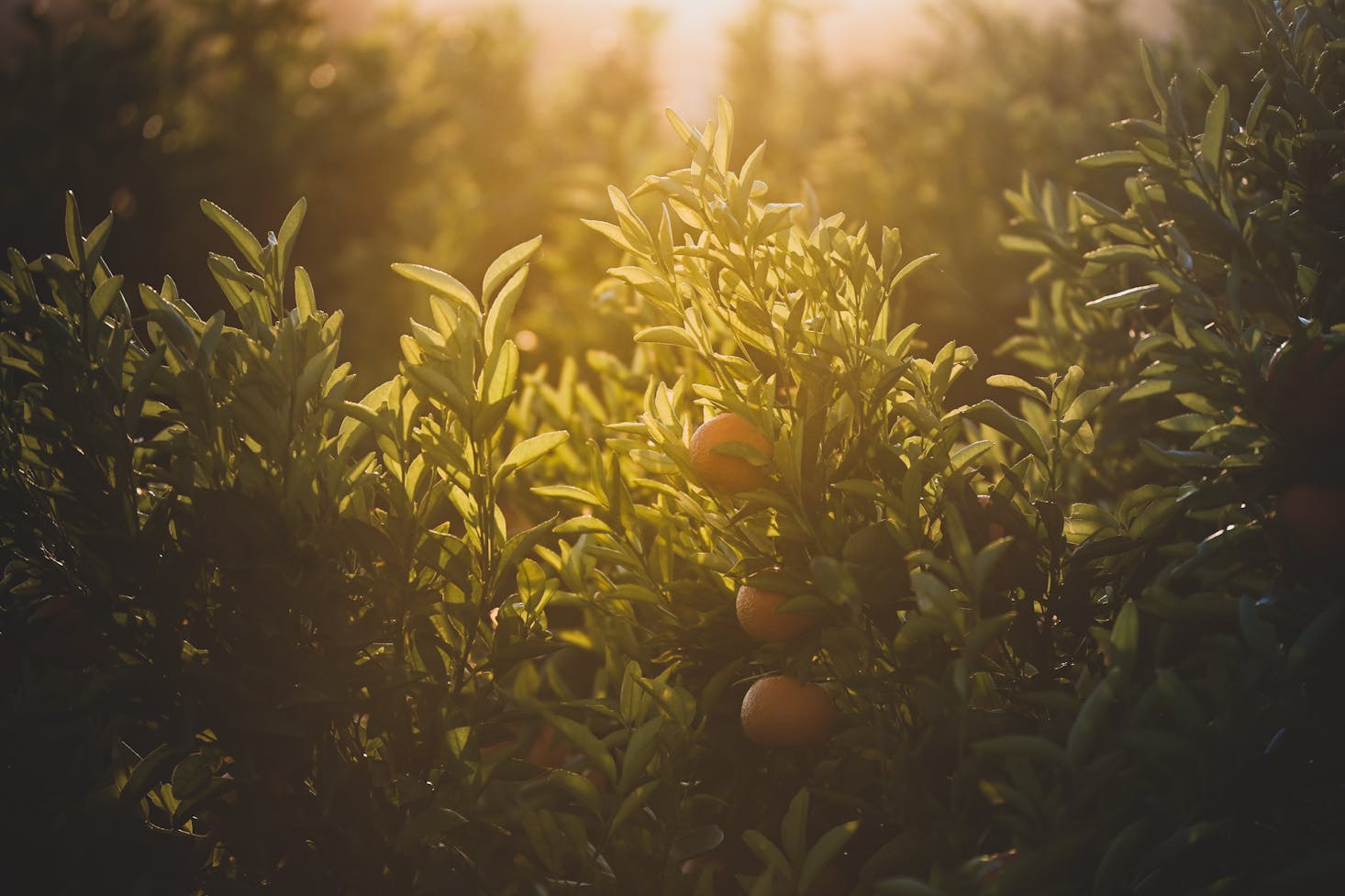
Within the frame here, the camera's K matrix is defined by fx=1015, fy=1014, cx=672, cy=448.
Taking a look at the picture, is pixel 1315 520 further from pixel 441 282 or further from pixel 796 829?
pixel 441 282

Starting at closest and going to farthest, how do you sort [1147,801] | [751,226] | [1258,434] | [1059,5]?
[1147,801]
[1258,434]
[751,226]
[1059,5]

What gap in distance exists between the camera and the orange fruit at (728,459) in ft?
3.59

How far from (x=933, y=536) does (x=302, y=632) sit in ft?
2.25

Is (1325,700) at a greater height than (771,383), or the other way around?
(771,383)

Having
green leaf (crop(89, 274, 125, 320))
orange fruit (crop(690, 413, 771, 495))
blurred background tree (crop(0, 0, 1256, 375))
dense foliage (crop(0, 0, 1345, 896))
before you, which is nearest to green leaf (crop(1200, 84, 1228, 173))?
dense foliage (crop(0, 0, 1345, 896))

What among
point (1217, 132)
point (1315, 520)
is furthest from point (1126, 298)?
point (1315, 520)

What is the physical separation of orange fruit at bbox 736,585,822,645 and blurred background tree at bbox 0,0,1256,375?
1.35 m

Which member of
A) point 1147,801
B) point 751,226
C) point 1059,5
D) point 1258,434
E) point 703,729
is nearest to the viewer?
point 1147,801

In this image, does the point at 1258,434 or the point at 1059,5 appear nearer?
the point at 1258,434

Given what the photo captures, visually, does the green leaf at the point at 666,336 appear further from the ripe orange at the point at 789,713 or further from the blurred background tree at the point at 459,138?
the blurred background tree at the point at 459,138

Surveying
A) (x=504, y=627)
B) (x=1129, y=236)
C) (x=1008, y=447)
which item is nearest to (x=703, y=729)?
(x=504, y=627)

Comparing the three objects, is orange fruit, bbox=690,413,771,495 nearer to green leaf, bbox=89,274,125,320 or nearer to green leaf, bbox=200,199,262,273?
green leaf, bbox=200,199,262,273

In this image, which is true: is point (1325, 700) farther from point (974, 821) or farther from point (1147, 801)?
point (974, 821)

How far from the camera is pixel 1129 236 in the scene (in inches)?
48.4
